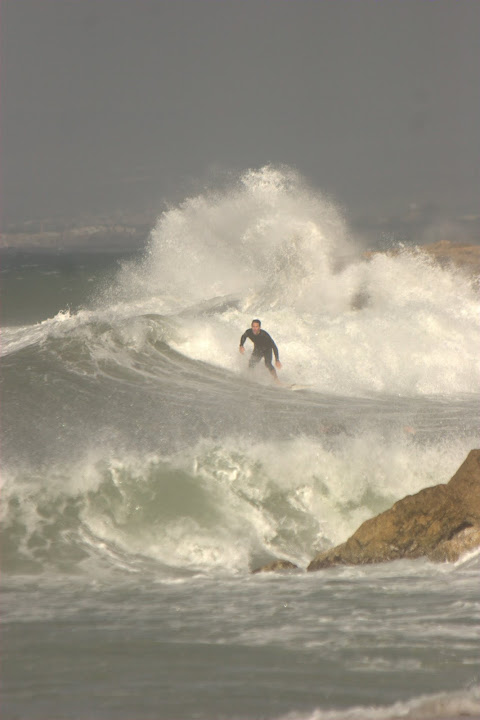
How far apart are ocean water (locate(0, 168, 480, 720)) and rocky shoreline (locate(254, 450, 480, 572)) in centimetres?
19

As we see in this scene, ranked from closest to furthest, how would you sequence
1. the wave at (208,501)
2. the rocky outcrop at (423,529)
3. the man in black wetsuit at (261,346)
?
the rocky outcrop at (423,529) < the wave at (208,501) < the man in black wetsuit at (261,346)

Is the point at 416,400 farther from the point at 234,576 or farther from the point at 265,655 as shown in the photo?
the point at 265,655

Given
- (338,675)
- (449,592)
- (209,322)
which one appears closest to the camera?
(338,675)

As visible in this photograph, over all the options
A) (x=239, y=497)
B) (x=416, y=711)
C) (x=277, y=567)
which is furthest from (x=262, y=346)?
(x=416, y=711)

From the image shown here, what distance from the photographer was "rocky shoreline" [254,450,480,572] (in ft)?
22.4

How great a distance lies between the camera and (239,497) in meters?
8.84

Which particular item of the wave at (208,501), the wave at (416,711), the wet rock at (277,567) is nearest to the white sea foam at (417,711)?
the wave at (416,711)

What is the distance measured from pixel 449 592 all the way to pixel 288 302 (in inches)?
528

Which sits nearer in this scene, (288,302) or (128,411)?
(128,411)

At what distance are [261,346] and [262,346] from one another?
0.7 inches

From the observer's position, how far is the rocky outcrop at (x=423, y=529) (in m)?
6.82

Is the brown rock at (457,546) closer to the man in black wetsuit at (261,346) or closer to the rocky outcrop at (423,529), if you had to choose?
the rocky outcrop at (423,529)

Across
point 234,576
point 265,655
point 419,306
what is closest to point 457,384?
point 419,306

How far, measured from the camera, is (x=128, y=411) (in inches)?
446
